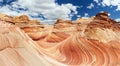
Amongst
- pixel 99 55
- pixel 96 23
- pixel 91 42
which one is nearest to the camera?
pixel 99 55

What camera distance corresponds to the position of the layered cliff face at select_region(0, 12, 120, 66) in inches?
261

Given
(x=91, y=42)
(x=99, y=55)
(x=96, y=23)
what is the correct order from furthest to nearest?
(x=96, y=23), (x=91, y=42), (x=99, y=55)

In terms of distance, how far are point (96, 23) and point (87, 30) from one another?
0.48 m

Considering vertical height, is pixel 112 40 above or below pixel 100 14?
below

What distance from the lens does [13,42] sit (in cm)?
672

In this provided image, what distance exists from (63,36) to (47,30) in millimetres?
695

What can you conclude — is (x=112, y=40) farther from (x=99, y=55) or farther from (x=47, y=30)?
(x=47, y=30)

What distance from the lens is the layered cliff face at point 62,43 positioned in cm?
663

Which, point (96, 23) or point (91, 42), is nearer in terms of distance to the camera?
point (91, 42)

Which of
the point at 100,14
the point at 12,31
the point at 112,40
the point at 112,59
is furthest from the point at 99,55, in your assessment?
the point at 12,31

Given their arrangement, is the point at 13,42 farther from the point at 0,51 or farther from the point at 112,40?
the point at 112,40

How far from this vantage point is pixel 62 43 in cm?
905

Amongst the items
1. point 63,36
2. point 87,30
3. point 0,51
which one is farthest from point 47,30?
point 0,51

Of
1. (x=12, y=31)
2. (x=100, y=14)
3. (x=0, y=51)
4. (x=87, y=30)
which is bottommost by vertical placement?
(x=0, y=51)
